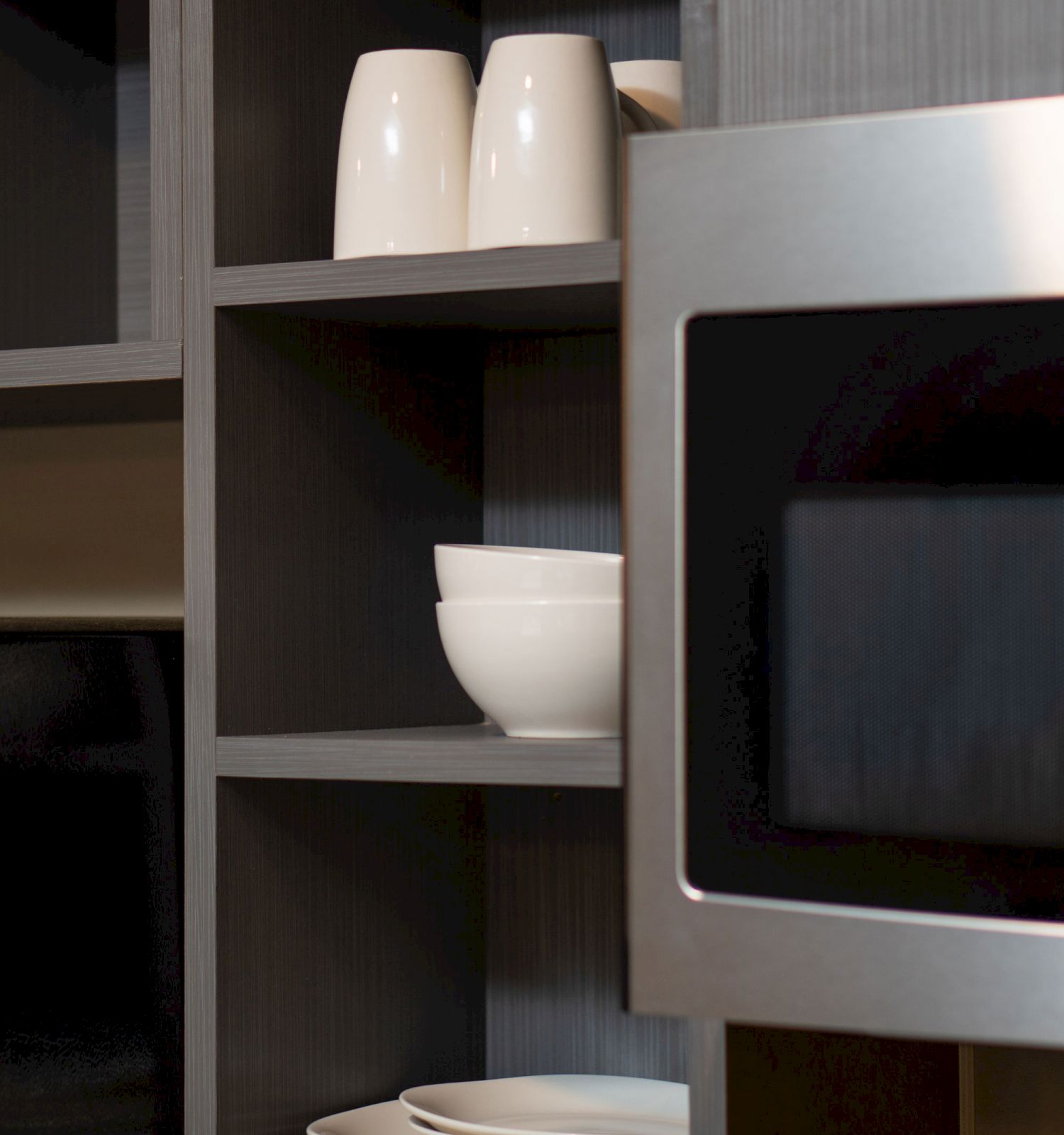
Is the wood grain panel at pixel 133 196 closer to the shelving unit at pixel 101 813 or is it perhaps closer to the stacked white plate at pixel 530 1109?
the shelving unit at pixel 101 813

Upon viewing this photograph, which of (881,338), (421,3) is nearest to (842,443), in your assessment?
(881,338)

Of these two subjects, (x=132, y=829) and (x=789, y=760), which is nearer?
(x=789, y=760)

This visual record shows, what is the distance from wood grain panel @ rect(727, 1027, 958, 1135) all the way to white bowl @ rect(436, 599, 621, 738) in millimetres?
232

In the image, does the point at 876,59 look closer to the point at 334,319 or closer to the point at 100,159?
the point at 334,319

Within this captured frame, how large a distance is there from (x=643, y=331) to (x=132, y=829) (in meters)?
0.60

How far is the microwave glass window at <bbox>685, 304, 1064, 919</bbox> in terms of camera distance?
25.1 inches

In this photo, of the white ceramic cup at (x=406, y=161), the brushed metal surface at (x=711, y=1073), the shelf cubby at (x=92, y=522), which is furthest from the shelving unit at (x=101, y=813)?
the brushed metal surface at (x=711, y=1073)

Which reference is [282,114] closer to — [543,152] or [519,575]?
[543,152]

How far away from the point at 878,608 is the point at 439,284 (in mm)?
449

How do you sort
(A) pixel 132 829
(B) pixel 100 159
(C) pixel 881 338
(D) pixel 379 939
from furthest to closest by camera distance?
(B) pixel 100 159 < (D) pixel 379 939 < (A) pixel 132 829 < (C) pixel 881 338

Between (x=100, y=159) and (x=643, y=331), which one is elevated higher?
(x=100, y=159)

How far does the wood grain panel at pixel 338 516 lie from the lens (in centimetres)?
107

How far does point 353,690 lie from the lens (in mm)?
1181

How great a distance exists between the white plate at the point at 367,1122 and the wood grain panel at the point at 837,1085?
0.35m
